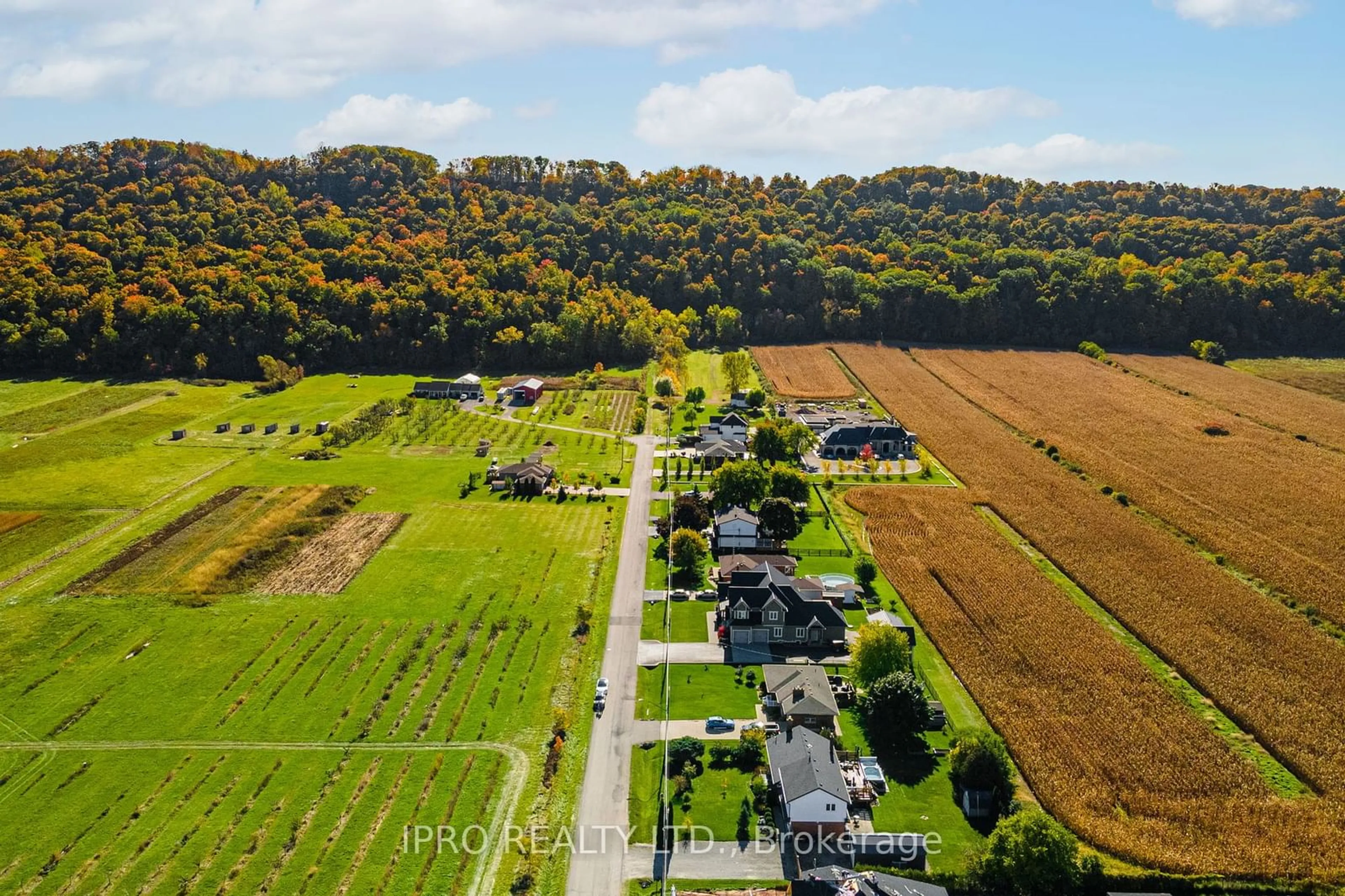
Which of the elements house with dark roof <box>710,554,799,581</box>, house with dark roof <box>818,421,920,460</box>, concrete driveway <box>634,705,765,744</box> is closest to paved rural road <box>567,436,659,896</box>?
concrete driveway <box>634,705,765,744</box>

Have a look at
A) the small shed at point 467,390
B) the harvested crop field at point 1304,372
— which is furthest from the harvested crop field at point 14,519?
the harvested crop field at point 1304,372

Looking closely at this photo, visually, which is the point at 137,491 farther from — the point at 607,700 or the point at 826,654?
the point at 826,654

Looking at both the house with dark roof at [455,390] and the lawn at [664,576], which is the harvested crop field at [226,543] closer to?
the lawn at [664,576]

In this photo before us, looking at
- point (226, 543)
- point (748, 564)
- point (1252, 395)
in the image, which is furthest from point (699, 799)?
point (1252, 395)

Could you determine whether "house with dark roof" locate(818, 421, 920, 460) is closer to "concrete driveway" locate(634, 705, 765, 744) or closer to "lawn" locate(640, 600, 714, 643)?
"lawn" locate(640, 600, 714, 643)

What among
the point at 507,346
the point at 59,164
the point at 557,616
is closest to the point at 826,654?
the point at 557,616

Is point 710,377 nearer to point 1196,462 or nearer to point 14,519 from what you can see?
point 1196,462
